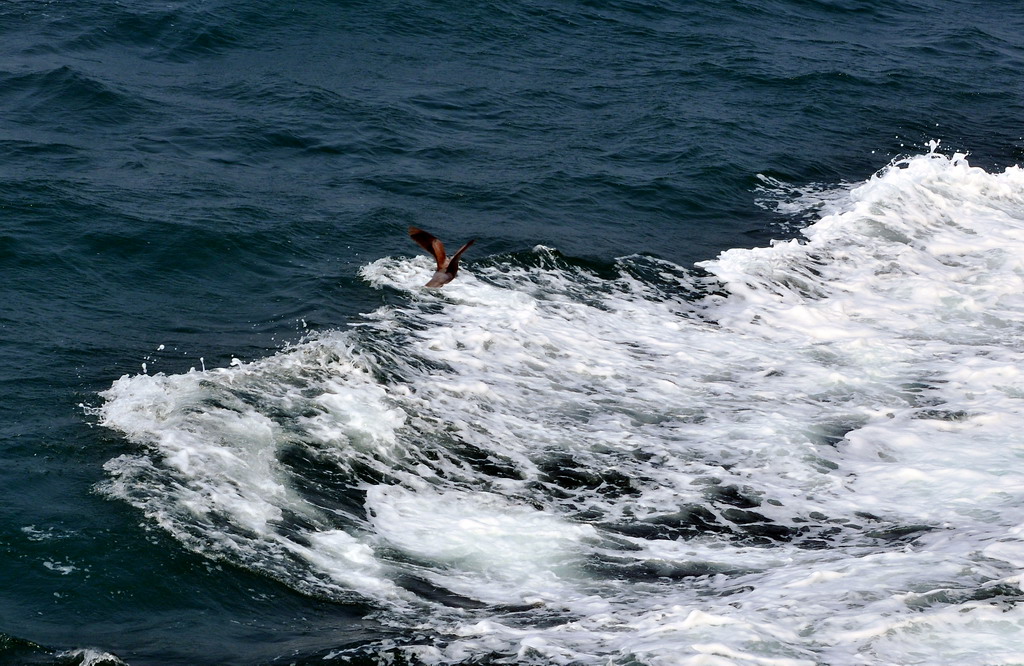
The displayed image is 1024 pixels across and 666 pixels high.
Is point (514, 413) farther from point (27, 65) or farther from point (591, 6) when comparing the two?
point (591, 6)

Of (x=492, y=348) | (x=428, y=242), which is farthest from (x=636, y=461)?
(x=428, y=242)

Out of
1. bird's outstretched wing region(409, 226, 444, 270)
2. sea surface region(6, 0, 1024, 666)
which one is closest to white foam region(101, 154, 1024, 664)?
sea surface region(6, 0, 1024, 666)

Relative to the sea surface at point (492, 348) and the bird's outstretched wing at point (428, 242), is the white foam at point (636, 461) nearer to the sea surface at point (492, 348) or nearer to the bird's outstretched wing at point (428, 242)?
the sea surface at point (492, 348)

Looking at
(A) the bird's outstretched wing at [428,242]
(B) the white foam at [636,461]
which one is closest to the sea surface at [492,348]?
(B) the white foam at [636,461]

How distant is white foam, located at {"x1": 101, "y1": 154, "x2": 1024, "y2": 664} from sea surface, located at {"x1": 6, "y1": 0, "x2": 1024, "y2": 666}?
43 millimetres

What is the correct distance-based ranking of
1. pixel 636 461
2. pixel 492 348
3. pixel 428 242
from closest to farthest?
1. pixel 428 242
2. pixel 636 461
3. pixel 492 348

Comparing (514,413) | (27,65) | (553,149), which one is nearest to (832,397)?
(514,413)

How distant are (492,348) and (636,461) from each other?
2.53 metres

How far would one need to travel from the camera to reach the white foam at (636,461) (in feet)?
27.6

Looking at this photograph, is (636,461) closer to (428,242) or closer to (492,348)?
(492,348)

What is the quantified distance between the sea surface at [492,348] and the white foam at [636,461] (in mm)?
43

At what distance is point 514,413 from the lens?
38.3 feet

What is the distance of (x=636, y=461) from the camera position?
11.0 metres

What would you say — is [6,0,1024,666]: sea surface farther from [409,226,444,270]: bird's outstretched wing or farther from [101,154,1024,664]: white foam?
[409,226,444,270]: bird's outstretched wing
